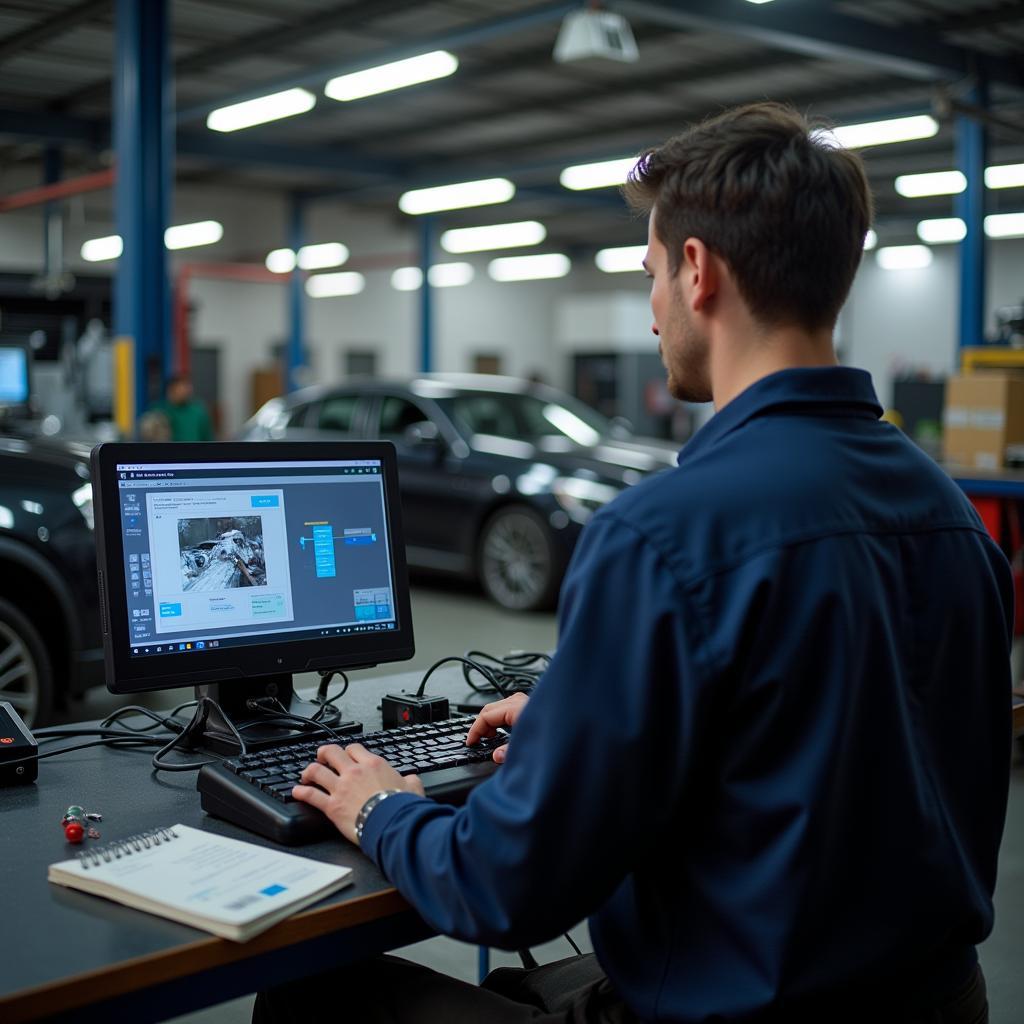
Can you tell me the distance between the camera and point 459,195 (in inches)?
634

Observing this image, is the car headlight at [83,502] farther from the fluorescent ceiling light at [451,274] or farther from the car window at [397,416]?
the fluorescent ceiling light at [451,274]

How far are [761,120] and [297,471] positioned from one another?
955 millimetres

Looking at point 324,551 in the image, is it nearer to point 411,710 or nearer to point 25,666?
point 411,710

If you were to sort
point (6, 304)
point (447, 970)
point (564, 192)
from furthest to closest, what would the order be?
point (564, 192) < point (6, 304) < point (447, 970)

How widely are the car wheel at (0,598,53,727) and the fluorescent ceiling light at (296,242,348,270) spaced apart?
17072 millimetres

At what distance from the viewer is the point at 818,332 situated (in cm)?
130

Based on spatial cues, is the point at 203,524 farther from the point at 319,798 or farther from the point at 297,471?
the point at 319,798

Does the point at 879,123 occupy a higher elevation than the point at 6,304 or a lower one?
higher

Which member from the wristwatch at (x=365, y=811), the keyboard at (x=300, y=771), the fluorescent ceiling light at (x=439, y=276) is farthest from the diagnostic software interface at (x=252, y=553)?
the fluorescent ceiling light at (x=439, y=276)

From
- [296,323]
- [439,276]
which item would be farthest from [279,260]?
[439,276]

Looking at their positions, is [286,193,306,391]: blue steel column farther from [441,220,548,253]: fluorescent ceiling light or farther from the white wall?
[441,220,548,253]: fluorescent ceiling light

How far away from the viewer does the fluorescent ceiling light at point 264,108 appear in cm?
1083

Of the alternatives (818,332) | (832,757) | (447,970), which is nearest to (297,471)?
(818,332)

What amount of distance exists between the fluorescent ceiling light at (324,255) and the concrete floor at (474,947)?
556 inches
